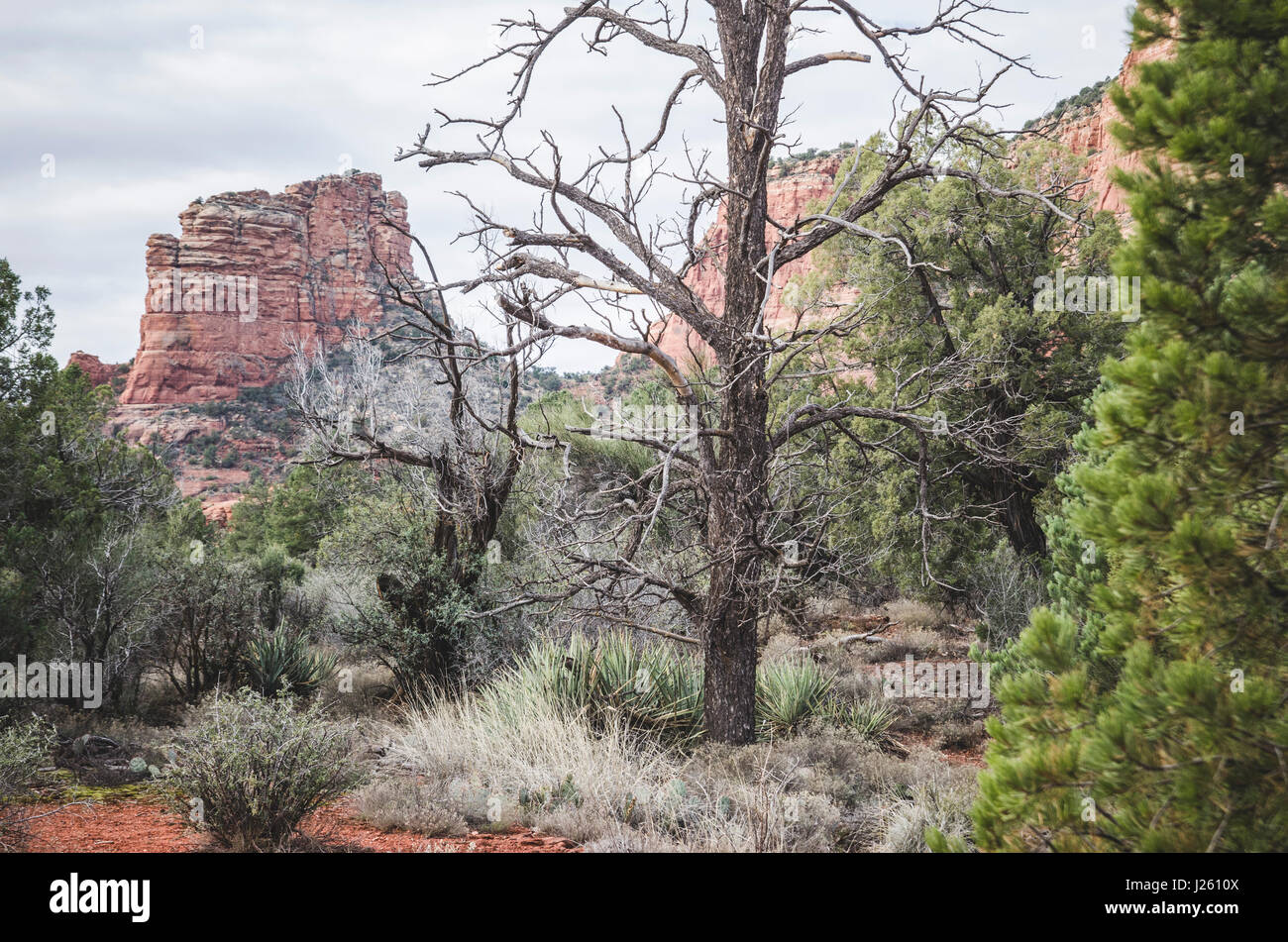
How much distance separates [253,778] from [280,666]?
5417 millimetres

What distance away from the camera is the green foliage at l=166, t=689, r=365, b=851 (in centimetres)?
490

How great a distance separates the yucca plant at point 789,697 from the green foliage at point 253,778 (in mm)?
4393

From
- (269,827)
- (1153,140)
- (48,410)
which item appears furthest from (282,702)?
(48,410)

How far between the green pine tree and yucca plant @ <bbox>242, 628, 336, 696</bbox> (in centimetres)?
907

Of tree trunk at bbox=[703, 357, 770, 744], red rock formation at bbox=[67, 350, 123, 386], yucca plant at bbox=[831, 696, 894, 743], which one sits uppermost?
red rock formation at bbox=[67, 350, 123, 386]

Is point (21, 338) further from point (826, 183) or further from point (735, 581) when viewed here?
point (826, 183)

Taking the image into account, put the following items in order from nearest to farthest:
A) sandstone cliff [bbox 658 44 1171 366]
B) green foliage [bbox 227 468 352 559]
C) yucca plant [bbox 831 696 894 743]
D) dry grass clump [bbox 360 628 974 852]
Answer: dry grass clump [bbox 360 628 974 852] < yucca plant [bbox 831 696 894 743] < sandstone cliff [bbox 658 44 1171 366] < green foliage [bbox 227 468 352 559]

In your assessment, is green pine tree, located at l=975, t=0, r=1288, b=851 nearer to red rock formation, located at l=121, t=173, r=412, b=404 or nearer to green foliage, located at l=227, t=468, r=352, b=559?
green foliage, located at l=227, t=468, r=352, b=559

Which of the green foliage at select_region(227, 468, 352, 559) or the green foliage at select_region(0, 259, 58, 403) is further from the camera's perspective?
the green foliage at select_region(227, 468, 352, 559)

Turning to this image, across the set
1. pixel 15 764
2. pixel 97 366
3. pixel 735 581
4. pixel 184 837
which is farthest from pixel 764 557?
pixel 97 366

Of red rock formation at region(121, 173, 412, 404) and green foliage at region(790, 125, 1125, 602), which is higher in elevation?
red rock formation at region(121, 173, 412, 404)

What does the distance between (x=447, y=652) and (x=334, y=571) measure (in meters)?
3.39

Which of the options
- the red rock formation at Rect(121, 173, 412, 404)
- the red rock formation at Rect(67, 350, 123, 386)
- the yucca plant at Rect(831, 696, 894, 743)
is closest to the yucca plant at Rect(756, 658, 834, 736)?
the yucca plant at Rect(831, 696, 894, 743)
